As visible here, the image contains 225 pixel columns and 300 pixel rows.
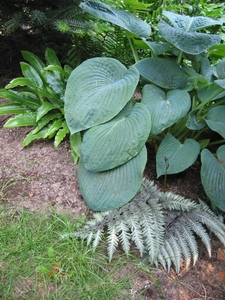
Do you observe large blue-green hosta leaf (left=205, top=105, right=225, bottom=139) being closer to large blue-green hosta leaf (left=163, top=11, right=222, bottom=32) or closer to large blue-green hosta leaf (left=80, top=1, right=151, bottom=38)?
large blue-green hosta leaf (left=163, top=11, right=222, bottom=32)

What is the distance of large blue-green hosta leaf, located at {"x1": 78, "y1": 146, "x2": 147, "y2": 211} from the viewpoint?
1.49 meters

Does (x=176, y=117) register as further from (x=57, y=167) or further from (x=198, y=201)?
(x=57, y=167)

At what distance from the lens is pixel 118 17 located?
1.82 m

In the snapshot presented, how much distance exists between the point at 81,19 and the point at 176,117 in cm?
101

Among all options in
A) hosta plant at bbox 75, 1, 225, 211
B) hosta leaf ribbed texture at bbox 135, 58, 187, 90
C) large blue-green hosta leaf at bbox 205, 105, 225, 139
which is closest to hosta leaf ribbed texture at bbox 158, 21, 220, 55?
hosta plant at bbox 75, 1, 225, 211

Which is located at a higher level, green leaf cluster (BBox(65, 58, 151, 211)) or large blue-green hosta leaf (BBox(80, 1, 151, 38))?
large blue-green hosta leaf (BBox(80, 1, 151, 38))

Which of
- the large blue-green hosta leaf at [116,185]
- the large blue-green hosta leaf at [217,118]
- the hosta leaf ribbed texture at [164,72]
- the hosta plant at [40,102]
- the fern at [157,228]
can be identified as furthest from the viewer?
the hosta plant at [40,102]

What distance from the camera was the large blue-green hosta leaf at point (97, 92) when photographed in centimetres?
154

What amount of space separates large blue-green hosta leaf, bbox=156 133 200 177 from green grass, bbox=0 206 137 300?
511mm

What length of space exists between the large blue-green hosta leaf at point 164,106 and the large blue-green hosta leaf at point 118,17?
386 mm

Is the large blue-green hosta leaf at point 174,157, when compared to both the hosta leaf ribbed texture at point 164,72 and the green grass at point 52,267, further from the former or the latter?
the green grass at point 52,267

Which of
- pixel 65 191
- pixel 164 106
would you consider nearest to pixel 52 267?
pixel 65 191

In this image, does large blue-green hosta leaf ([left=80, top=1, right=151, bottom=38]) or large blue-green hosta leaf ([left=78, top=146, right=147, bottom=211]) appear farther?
large blue-green hosta leaf ([left=80, top=1, right=151, bottom=38])

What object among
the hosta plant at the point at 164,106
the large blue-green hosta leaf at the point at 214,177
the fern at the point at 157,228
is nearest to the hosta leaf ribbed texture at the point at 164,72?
the hosta plant at the point at 164,106
